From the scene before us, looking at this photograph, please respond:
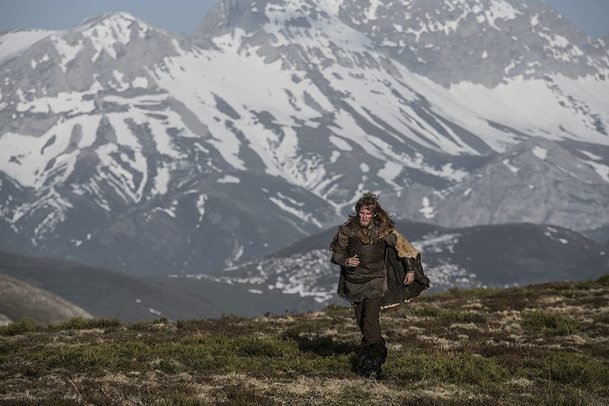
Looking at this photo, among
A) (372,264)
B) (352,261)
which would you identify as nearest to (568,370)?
(372,264)

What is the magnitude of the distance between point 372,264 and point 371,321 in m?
1.29

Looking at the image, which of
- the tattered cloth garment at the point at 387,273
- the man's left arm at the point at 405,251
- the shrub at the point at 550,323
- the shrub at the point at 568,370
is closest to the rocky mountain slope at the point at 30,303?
the shrub at the point at 550,323

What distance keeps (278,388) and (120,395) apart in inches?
128

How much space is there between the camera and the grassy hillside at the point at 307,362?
16953mm

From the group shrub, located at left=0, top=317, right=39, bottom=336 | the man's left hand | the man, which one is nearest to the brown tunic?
the man

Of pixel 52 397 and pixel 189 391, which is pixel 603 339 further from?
pixel 52 397

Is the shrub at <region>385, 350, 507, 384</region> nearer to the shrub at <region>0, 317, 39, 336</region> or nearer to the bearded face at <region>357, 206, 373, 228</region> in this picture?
the bearded face at <region>357, 206, 373, 228</region>

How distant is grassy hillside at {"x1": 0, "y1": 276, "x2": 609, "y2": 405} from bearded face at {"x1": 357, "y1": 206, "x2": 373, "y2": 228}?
3307mm

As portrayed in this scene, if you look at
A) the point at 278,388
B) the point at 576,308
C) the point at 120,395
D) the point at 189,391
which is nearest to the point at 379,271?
the point at 278,388

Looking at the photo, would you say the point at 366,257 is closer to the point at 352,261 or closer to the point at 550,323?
the point at 352,261

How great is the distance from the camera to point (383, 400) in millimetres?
16625

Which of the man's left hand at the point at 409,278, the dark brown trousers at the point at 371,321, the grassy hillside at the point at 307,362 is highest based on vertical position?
the man's left hand at the point at 409,278

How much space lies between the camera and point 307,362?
20406 millimetres

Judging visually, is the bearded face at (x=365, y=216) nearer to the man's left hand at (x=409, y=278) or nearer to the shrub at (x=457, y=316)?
the man's left hand at (x=409, y=278)
